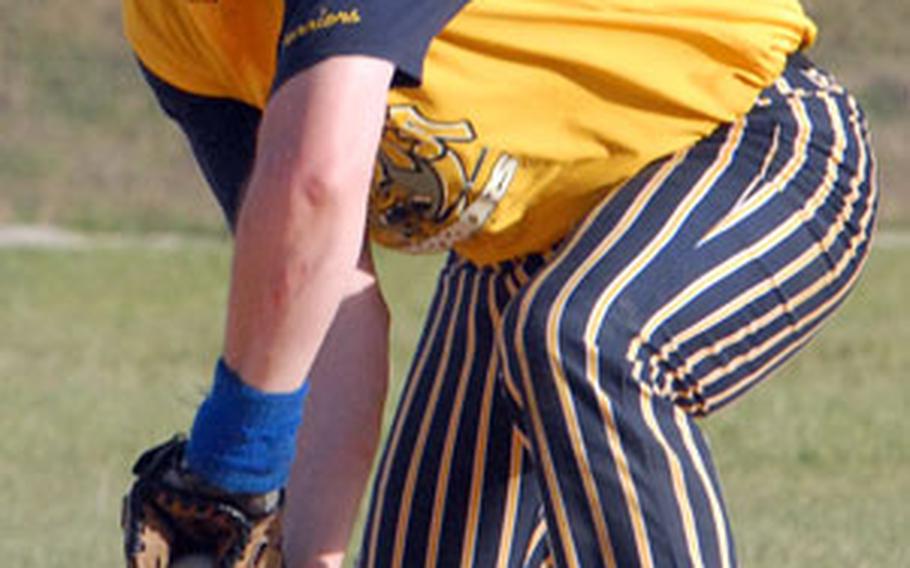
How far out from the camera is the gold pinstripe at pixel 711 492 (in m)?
3.30

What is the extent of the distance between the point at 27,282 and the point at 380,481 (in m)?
9.74

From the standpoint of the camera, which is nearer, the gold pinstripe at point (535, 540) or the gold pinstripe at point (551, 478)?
the gold pinstripe at point (551, 478)

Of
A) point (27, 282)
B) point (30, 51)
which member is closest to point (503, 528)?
point (27, 282)

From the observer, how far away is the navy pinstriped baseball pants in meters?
3.25

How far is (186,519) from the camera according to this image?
3105mm

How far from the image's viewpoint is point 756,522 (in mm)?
7230

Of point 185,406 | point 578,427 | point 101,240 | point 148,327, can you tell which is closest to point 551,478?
point 578,427

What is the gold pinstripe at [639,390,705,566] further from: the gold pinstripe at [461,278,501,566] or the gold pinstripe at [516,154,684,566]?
A: the gold pinstripe at [461,278,501,566]

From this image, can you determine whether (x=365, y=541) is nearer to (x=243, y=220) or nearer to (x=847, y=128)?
(x=847, y=128)

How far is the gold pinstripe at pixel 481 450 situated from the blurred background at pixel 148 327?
0.68 metres

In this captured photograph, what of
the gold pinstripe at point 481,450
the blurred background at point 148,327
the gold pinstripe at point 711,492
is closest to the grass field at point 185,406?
the blurred background at point 148,327

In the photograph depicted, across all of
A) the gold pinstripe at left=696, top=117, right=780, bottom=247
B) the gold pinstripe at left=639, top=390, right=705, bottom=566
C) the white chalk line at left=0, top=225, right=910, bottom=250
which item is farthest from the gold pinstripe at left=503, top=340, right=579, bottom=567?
the white chalk line at left=0, top=225, right=910, bottom=250

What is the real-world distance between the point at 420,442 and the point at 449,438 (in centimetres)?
8

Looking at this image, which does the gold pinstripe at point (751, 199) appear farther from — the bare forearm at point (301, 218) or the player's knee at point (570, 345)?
the bare forearm at point (301, 218)
